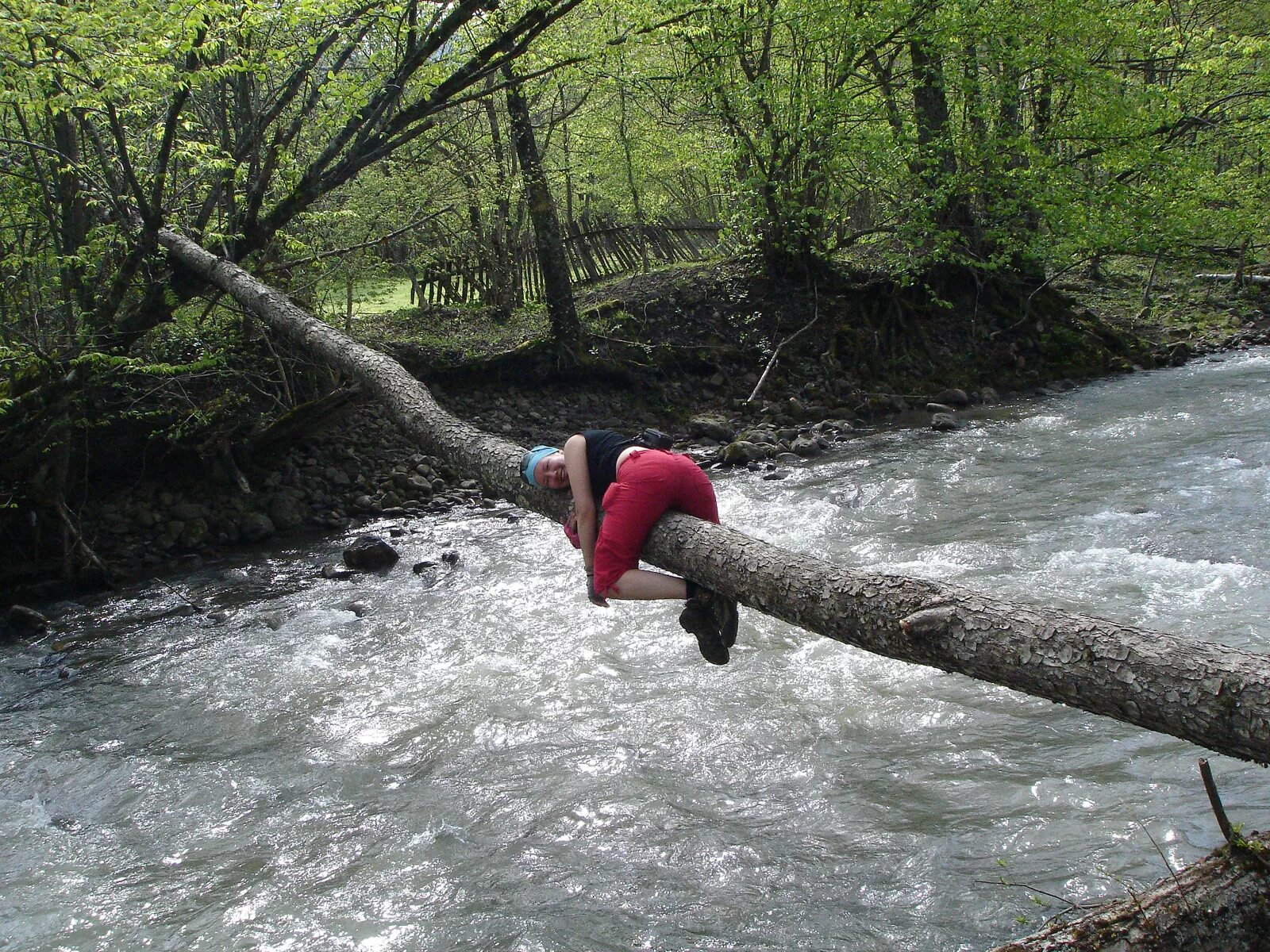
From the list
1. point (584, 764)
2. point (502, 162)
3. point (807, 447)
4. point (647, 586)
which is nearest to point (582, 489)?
point (647, 586)

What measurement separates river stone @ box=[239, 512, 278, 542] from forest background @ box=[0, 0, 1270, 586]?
0.80 m

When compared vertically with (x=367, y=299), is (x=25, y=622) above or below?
below

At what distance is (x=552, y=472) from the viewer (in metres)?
5.11

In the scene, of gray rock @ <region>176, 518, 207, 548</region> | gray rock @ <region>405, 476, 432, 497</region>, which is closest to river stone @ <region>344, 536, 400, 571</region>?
gray rock @ <region>176, 518, 207, 548</region>

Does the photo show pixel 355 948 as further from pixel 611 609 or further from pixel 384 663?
pixel 611 609

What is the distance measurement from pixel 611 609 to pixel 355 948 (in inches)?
159

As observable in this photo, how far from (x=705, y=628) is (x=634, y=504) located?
70 cm

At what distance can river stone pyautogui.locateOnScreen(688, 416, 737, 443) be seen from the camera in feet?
45.0

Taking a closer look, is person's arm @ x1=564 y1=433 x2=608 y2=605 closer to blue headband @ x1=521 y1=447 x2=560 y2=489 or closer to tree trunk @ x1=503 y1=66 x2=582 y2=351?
blue headband @ x1=521 y1=447 x2=560 y2=489

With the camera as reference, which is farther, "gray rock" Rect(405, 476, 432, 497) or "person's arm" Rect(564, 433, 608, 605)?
"gray rock" Rect(405, 476, 432, 497)

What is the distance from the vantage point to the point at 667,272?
1758 centimetres

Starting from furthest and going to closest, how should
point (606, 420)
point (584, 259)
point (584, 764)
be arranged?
point (584, 259) < point (606, 420) < point (584, 764)

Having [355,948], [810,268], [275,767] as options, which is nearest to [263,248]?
[275,767]

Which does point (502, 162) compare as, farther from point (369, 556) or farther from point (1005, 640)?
point (1005, 640)
